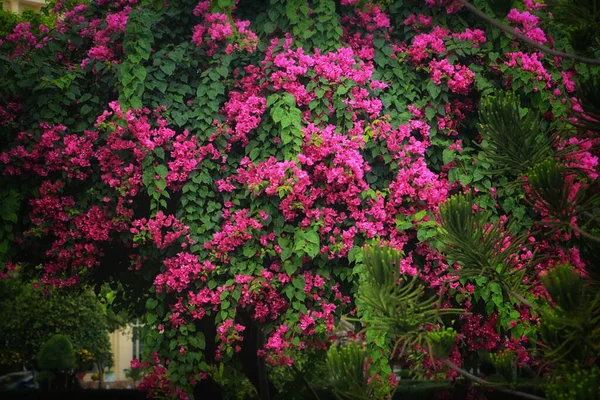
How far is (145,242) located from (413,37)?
3.67m

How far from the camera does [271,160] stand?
8164mm

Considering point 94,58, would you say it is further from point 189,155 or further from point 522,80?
point 522,80

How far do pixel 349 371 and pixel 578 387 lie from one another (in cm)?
110

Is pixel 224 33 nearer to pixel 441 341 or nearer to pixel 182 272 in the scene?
pixel 182 272

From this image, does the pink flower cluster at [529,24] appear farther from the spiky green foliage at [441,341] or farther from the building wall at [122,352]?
the building wall at [122,352]

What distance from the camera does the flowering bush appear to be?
8.16 m

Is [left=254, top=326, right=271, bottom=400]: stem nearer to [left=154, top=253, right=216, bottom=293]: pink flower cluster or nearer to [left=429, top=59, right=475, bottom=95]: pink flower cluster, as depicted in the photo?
[left=154, top=253, right=216, bottom=293]: pink flower cluster

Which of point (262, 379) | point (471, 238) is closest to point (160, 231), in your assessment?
point (262, 379)

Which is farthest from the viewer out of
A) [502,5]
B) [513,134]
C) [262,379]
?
[262,379]

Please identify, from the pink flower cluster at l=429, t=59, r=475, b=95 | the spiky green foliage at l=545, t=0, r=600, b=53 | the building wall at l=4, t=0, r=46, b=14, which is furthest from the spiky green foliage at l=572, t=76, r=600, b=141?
the building wall at l=4, t=0, r=46, b=14

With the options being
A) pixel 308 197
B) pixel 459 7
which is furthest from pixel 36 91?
pixel 459 7

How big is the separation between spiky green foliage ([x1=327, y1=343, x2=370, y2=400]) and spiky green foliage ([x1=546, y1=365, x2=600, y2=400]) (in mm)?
906

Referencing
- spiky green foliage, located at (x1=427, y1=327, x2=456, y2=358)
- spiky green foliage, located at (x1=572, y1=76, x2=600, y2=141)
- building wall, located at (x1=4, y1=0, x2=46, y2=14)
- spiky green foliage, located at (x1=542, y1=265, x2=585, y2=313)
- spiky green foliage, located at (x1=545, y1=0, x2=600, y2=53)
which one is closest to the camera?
spiky green foliage, located at (x1=542, y1=265, x2=585, y2=313)

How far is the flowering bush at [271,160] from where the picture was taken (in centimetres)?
816
